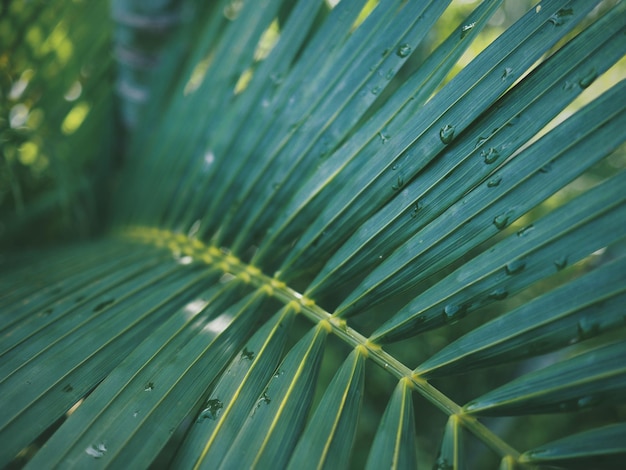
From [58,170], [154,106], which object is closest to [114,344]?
[58,170]

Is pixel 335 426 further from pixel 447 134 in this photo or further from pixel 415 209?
pixel 447 134

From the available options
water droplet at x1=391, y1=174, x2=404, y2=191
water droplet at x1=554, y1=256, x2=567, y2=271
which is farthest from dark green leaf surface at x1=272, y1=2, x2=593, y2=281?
water droplet at x1=554, y1=256, x2=567, y2=271

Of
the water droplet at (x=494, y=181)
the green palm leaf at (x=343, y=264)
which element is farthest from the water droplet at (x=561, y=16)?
the water droplet at (x=494, y=181)

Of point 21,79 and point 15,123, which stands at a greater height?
point 21,79

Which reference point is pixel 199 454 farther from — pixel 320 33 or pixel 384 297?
pixel 320 33

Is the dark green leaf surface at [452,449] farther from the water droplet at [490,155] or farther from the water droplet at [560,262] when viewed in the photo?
the water droplet at [490,155]

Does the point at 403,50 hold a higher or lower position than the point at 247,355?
higher

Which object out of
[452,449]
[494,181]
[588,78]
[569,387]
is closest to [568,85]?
[588,78]
